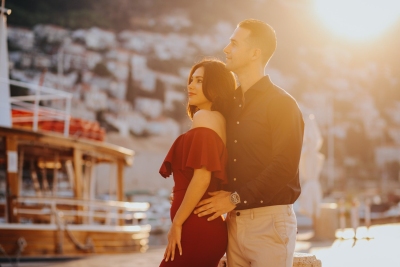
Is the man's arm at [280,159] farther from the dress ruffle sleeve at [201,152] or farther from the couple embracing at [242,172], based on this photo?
the dress ruffle sleeve at [201,152]

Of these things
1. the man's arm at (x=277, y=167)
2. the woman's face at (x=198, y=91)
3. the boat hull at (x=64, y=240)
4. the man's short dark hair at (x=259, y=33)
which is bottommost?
the boat hull at (x=64, y=240)

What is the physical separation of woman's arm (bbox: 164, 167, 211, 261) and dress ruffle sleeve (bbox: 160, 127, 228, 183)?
0.06m

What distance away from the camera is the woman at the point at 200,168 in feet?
9.62

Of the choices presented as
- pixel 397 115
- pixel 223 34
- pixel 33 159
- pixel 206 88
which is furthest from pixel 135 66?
pixel 206 88

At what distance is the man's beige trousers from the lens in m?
2.88

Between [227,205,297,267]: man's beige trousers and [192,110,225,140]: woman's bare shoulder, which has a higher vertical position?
[192,110,225,140]: woman's bare shoulder

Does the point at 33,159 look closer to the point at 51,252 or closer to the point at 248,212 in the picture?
the point at 51,252

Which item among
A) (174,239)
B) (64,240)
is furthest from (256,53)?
(64,240)

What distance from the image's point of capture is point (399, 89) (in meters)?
104

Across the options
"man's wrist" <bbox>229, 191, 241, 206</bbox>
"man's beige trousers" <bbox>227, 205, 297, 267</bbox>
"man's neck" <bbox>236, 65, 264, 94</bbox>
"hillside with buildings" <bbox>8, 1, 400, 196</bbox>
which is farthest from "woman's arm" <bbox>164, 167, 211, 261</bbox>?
"hillside with buildings" <bbox>8, 1, 400, 196</bbox>

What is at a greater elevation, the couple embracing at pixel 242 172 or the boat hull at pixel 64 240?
the couple embracing at pixel 242 172

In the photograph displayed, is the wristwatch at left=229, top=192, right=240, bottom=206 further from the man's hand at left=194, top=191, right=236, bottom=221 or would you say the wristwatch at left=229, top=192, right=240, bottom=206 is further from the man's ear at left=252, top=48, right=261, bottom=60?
the man's ear at left=252, top=48, right=261, bottom=60

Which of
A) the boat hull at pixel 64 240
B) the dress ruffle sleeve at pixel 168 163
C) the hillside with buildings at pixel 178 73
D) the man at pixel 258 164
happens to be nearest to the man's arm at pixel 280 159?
the man at pixel 258 164

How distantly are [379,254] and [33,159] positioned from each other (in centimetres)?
801
